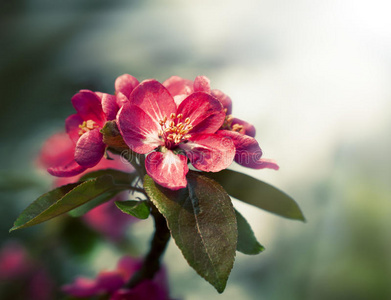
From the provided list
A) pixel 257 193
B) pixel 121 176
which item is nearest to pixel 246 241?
pixel 257 193

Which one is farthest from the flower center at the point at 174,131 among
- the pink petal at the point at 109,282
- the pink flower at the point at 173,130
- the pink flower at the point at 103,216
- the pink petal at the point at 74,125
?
the pink flower at the point at 103,216

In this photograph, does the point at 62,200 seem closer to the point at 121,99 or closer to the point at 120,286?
the point at 121,99

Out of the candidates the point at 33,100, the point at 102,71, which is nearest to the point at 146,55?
the point at 102,71

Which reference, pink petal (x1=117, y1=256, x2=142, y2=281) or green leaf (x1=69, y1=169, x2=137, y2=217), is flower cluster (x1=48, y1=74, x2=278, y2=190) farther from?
pink petal (x1=117, y1=256, x2=142, y2=281)

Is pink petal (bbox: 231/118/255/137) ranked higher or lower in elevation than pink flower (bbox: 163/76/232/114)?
lower

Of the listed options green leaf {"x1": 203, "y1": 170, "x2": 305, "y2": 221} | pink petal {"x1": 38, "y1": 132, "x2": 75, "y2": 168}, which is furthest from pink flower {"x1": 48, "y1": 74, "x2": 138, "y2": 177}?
pink petal {"x1": 38, "y1": 132, "x2": 75, "y2": 168}

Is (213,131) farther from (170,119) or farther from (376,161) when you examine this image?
(376,161)
